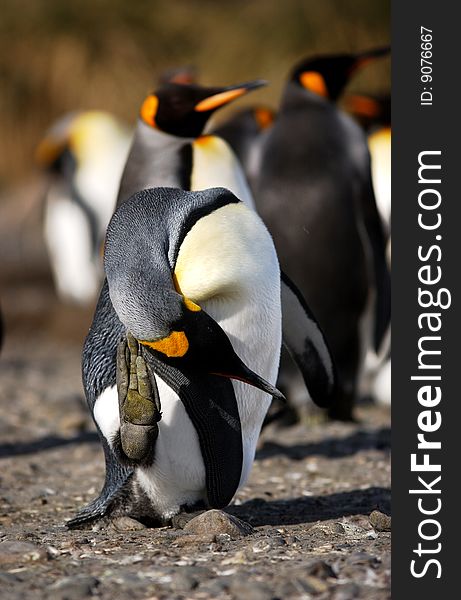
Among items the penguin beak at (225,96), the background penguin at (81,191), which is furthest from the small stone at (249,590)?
the background penguin at (81,191)

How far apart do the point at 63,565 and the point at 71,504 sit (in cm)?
115

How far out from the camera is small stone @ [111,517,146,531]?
3.36 m

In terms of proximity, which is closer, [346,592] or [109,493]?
[346,592]

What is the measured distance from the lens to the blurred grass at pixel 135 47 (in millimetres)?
13172

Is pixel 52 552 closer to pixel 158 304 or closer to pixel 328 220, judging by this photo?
pixel 158 304

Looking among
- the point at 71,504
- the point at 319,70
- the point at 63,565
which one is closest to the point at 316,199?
the point at 319,70

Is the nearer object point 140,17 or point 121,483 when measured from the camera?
point 121,483

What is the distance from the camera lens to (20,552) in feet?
9.77

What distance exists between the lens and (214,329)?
117 inches

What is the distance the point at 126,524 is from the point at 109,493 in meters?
0.10

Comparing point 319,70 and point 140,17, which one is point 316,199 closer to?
point 319,70

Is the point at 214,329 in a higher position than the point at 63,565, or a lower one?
higher

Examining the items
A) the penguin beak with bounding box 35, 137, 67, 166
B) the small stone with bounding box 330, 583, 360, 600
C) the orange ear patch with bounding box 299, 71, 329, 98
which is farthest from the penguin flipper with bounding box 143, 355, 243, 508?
the penguin beak with bounding box 35, 137, 67, 166

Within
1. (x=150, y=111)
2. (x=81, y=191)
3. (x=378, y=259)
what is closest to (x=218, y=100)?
(x=150, y=111)
